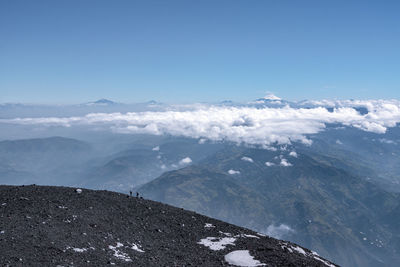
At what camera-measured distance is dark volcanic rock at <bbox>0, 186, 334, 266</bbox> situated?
24375 millimetres

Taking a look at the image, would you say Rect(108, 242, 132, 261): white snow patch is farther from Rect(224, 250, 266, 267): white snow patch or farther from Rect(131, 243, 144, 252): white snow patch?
Rect(224, 250, 266, 267): white snow patch

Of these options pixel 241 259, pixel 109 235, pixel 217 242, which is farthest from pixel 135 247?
pixel 241 259

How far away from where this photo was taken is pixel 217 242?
33156 mm

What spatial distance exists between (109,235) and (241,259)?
1399cm

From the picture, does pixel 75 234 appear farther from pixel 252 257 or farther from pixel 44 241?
pixel 252 257

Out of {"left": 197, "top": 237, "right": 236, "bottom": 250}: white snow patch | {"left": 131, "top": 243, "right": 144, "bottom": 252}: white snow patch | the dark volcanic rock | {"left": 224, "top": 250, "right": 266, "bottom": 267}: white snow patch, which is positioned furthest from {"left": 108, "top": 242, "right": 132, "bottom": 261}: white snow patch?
{"left": 224, "top": 250, "right": 266, "bottom": 267}: white snow patch

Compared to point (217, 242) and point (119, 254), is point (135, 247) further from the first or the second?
point (217, 242)

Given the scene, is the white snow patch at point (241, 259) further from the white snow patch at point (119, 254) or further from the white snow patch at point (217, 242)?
the white snow patch at point (119, 254)

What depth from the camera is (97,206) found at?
37.7m


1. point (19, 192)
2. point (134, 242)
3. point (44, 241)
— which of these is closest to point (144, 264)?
point (134, 242)

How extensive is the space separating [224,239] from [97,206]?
56.9ft

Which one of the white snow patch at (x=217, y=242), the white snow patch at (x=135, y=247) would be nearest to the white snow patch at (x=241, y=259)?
the white snow patch at (x=217, y=242)

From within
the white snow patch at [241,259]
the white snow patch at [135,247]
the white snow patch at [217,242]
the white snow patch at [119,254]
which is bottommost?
the white snow patch at [217,242]

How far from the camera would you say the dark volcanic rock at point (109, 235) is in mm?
24375
